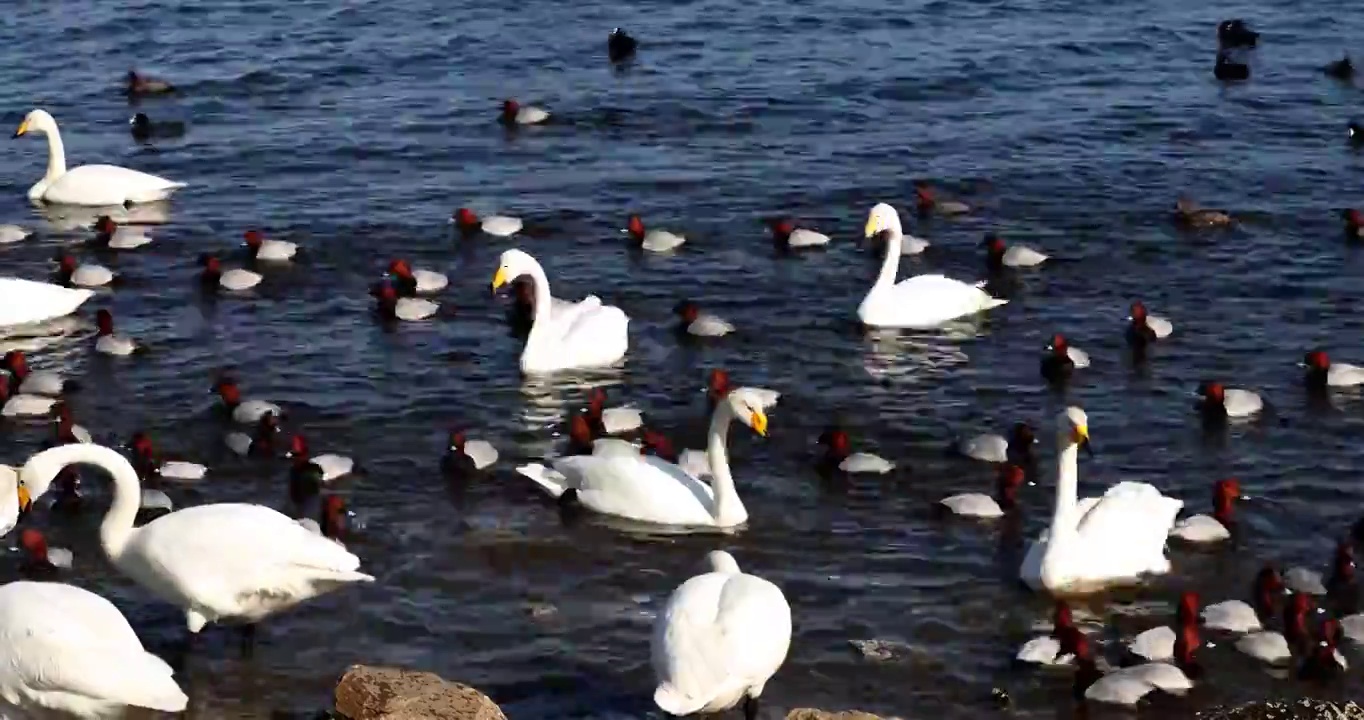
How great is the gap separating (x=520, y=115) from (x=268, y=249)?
20.8ft

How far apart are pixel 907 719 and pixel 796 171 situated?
46.2 ft

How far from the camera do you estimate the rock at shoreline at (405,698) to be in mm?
13547

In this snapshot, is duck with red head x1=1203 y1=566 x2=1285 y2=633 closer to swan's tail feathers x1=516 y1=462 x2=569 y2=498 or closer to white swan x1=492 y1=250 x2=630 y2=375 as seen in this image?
swan's tail feathers x1=516 y1=462 x2=569 y2=498

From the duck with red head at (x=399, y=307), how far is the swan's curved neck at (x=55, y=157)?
6.89 metres

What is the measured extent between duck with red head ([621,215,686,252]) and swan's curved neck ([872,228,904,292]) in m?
2.52

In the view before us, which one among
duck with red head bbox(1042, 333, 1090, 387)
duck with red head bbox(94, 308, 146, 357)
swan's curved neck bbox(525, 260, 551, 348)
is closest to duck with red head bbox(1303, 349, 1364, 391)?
duck with red head bbox(1042, 333, 1090, 387)

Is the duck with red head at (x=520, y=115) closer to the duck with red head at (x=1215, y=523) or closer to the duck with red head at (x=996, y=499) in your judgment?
the duck with red head at (x=996, y=499)

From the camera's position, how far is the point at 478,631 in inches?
650

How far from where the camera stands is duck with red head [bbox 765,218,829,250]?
82.5 feet

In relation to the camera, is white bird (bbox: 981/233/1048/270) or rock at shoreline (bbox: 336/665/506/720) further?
white bird (bbox: 981/233/1048/270)

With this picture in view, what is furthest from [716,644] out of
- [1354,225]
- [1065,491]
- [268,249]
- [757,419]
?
[1354,225]

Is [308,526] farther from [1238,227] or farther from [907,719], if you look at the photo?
[1238,227]

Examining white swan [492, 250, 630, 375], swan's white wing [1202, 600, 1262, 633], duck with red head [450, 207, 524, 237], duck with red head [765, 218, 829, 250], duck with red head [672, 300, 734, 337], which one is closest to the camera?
swan's white wing [1202, 600, 1262, 633]

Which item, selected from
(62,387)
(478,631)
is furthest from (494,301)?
(478,631)
